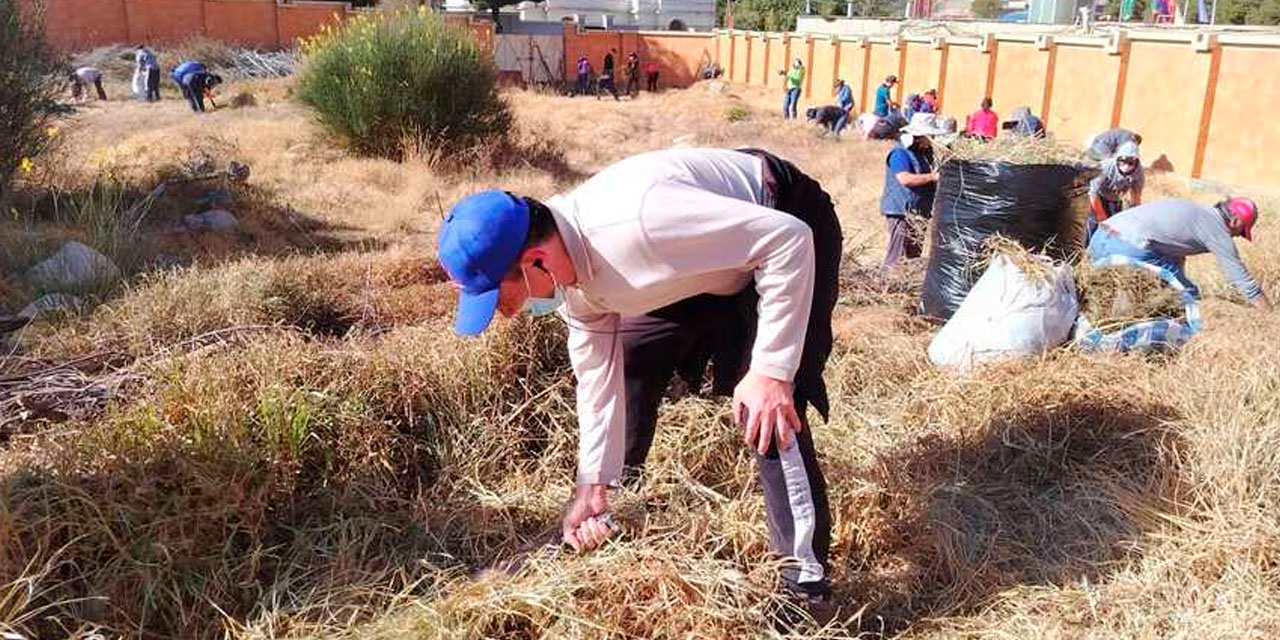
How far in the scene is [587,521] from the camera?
7.97 feet

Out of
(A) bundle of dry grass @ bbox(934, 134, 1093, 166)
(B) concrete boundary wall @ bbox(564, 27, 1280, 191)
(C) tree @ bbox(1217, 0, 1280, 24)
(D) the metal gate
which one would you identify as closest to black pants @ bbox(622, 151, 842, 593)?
(A) bundle of dry grass @ bbox(934, 134, 1093, 166)

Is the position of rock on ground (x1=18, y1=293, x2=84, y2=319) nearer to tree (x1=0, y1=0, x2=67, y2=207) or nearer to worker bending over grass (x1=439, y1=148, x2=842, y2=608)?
tree (x1=0, y1=0, x2=67, y2=207)

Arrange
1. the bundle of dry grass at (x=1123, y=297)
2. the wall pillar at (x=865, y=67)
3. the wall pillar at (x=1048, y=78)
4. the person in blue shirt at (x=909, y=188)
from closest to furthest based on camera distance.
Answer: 1. the bundle of dry grass at (x=1123, y=297)
2. the person in blue shirt at (x=909, y=188)
3. the wall pillar at (x=1048, y=78)
4. the wall pillar at (x=865, y=67)

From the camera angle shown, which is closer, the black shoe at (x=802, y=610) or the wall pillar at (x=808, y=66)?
the black shoe at (x=802, y=610)

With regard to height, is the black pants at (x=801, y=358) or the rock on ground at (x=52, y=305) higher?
the black pants at (x=801, y=358)

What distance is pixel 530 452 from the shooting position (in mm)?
3186

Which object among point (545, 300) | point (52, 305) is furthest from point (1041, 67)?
point (545, 300)

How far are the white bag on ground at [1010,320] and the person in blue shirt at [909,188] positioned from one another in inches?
75.7

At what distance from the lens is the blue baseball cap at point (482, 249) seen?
1.86 meters

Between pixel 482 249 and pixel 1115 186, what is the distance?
5.76 m

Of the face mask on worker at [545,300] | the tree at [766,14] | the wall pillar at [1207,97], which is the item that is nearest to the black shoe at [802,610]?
the face mask on worker at [545,300]

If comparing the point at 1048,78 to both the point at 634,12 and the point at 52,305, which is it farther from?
the point at 634,12

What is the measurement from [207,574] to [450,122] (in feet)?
34.5

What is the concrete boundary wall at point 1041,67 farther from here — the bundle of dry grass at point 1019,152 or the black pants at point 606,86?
the bundle of dry grass at point 1019,152
